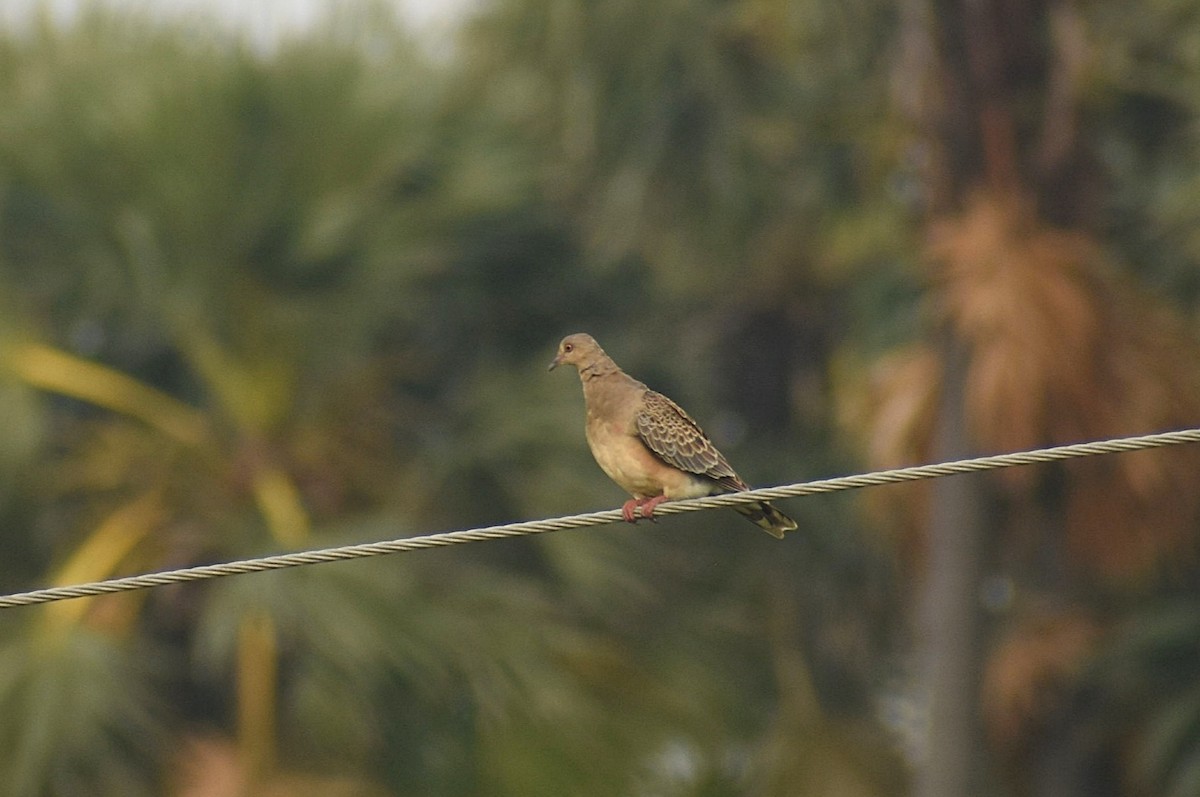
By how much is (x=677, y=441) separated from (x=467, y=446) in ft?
15.0

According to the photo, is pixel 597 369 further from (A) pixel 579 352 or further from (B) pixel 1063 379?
(B) pixel 1063 379

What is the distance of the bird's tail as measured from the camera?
18.8 feet

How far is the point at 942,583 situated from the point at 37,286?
4.31 metres

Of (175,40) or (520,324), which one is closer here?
(175,40)

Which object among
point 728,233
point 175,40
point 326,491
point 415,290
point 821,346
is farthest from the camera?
point 821,346

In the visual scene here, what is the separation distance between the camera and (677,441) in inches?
241

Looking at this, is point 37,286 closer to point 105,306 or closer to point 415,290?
point 105,306

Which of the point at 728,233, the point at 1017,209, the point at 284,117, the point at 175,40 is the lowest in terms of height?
the point at 1017,209

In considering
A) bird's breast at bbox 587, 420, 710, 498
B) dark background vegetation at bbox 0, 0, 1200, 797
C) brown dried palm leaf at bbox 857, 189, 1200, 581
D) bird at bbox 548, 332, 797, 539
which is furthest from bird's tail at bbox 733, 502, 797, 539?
brown dried palm leaf at bbox 857, 189, 1200, 581

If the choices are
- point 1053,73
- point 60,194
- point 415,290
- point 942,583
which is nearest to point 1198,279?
point 1053,73

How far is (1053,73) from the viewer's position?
11.0 meters

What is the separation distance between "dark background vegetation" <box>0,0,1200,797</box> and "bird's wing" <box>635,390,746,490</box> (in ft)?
9.17

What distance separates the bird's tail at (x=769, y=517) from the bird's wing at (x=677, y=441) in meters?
0.33

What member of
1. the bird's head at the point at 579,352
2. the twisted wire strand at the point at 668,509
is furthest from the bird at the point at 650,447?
the twisted wire strand at the point at 668,509
